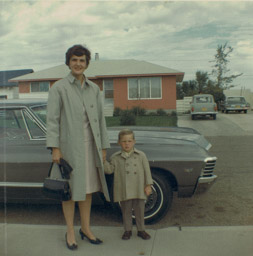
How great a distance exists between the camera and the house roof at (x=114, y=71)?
1045 inches

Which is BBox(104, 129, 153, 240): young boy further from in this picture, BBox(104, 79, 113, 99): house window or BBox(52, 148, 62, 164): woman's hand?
BBox(104, 79, 113, 99): house window

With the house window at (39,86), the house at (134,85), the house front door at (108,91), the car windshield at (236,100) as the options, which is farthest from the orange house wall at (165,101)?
the house window at (39,86)

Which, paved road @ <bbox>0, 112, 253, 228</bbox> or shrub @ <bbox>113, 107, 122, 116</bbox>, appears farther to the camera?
shrub @ <bbox>113, 107, 122, 116</bbox>

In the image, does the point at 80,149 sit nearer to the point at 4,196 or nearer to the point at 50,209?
the point at 4,196

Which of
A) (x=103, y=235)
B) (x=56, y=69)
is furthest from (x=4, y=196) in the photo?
(x=56, y=69)

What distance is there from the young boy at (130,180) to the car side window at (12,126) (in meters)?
1.35

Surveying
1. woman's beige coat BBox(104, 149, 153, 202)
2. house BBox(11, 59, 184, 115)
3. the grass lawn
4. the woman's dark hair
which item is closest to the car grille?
woman's beige coat BBox(104, 149, 153, 202)

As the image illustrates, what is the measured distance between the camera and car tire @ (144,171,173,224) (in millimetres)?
4238

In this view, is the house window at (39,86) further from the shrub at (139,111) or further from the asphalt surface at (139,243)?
the asphalt surface at (139,243)

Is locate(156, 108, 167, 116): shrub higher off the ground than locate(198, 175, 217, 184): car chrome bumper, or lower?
higher

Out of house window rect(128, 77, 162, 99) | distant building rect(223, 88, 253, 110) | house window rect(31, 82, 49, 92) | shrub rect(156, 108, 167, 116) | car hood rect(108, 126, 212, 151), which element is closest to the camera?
car hood rect(108, 126, 212, 151)

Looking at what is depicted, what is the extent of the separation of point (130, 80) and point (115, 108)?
2.33 m

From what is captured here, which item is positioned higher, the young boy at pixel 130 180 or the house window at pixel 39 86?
the house window at pixel 39 86

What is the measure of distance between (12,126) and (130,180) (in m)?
1.84
